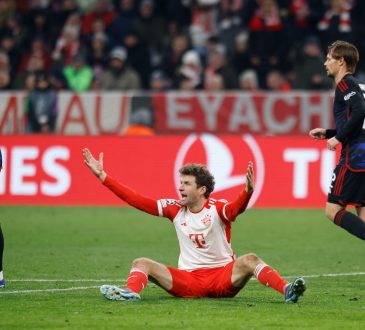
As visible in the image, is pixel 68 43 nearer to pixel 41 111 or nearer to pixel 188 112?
pixel 41 111

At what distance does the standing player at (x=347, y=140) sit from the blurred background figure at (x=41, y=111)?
31.3 ft

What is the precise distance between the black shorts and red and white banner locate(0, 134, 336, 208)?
758cm

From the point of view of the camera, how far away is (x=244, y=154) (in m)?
18.1

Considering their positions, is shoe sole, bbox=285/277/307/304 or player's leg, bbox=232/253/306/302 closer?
shoe sole, bbox=285/277/307/304

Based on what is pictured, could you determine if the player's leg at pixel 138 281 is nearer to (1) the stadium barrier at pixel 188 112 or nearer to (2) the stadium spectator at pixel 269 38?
(1) the stadium barrier at pixel 188 112

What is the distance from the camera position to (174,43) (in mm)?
22078

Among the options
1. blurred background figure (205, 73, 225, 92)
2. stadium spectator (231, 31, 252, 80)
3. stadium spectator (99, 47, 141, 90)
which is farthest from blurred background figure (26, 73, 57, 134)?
stadium spectator (231, 31, 252, 80)

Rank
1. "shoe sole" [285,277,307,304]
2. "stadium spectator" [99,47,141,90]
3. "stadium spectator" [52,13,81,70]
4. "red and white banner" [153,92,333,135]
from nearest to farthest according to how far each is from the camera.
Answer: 1. "shoe sole" [285,277,307,304]
2. "red and white banner" [153,92,333,135]
3. "stadium spectator" [99,47,141,90]
4. "stadium spectator" [52,13,81,70]

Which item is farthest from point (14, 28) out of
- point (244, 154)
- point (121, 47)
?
point (244, 154)

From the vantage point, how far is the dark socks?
32.1 feet

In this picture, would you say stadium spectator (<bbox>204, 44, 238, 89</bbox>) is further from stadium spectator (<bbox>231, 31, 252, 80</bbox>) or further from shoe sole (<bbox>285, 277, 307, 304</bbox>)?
shoe sole (<bbox>285, 277, 307, 304</bbox>)

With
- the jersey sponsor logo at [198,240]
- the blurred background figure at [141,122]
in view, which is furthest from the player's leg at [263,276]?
the blurred background figure at [141,122]

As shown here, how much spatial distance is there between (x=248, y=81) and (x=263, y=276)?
12.0 m

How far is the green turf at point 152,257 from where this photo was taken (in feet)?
27.4
